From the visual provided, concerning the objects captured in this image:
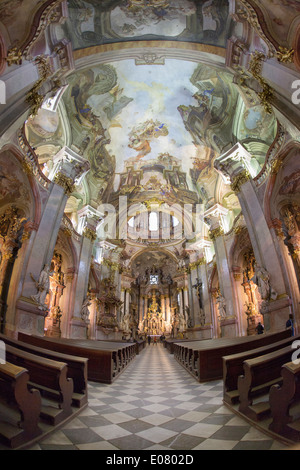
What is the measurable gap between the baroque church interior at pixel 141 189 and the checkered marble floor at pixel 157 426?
0.08 feet

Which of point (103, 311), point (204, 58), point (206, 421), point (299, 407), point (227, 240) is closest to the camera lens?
point (299, 407)

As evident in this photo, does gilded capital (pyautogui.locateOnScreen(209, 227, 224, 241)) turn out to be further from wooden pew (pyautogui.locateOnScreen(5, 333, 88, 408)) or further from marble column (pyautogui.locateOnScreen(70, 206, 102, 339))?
wooden pew (pyautogui.locateOnScreen(5, 333, 88, 408))

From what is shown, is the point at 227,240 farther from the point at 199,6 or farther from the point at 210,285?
the point at 199,6

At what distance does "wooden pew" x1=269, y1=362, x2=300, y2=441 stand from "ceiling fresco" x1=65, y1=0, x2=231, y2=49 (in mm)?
12274

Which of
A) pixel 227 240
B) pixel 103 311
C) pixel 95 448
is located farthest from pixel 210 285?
pixel 95 448

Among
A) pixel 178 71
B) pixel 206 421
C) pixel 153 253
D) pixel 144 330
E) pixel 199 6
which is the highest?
pixel 178 71

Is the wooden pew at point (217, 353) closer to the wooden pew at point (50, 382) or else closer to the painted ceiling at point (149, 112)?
the wooden pew at point (50, 382)

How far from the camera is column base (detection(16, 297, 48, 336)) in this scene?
8.66m

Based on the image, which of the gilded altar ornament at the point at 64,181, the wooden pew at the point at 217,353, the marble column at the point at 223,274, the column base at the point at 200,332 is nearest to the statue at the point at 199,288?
the column base at the point at 200,332

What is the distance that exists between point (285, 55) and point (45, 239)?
11298mm

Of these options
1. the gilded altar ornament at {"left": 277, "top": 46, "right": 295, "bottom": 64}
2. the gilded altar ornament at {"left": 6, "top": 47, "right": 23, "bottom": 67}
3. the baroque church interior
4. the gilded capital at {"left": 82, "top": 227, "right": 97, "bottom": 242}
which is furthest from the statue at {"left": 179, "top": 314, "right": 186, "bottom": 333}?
the gilded altar ornament at {"left": 6, "top": 47, "right": 23, "bottom": 67}

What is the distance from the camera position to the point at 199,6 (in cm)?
956

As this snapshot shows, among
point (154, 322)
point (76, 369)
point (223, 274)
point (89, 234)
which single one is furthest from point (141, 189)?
point (76, 369)

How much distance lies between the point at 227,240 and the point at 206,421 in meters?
14.3
